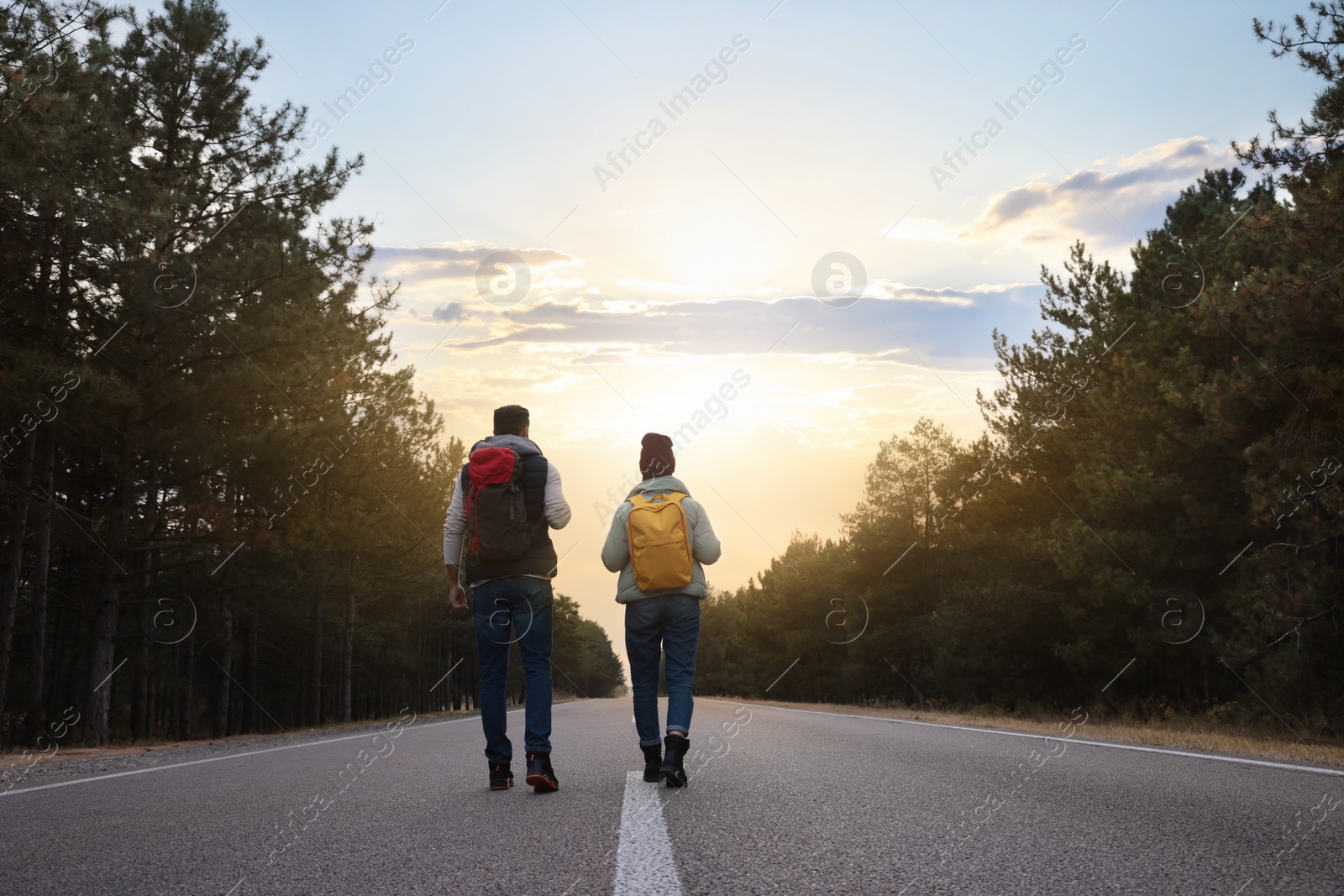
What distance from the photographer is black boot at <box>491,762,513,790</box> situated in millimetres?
5242

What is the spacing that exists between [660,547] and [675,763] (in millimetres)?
1197

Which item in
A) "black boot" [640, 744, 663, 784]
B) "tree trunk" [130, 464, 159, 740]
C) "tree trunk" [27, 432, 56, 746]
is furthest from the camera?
"tree trunk" [130, 464, 159, 740]

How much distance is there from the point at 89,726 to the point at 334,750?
24.7 ft

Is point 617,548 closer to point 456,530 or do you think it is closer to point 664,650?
point 664,650

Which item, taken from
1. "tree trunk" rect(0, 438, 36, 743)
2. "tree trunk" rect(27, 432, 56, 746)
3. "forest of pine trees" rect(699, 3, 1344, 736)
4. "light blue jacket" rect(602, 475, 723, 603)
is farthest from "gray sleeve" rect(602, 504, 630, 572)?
"tree trunk" rect(0, 438, 36, 743)

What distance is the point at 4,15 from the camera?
12.8 metres

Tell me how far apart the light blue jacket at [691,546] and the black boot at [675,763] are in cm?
81

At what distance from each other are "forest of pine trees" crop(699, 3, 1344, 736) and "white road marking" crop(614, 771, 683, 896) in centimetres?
1117

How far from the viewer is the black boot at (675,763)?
517 cm

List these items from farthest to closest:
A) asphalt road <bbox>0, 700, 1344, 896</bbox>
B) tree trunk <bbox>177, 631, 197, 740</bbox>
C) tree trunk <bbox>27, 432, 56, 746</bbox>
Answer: tree trunk <bbox>177, 631, 197, 740</bbox>
tree trunk <bbox>27, 432, 56, 746</bbox>
asphalt road <bbox>0, 700, 1344, 896</bbox>

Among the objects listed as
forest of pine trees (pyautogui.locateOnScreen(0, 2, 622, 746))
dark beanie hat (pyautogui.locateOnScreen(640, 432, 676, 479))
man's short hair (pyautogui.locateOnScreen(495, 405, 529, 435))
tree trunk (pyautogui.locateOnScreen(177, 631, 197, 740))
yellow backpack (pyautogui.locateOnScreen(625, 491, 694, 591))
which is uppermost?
forest of pine trees (pyautogui.locateOnScreen(0, 2, 622, 746))

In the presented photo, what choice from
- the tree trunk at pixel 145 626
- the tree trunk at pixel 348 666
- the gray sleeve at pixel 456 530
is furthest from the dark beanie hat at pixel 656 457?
the tree trunk at pixel 348 666

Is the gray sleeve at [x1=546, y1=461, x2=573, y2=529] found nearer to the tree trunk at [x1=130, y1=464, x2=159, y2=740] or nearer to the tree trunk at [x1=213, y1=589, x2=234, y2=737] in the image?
the tree trunk at [x1=130, y1=464, x2=159, y2=740]

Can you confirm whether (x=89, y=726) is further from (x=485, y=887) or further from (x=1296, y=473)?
(x=1296, y=473)
